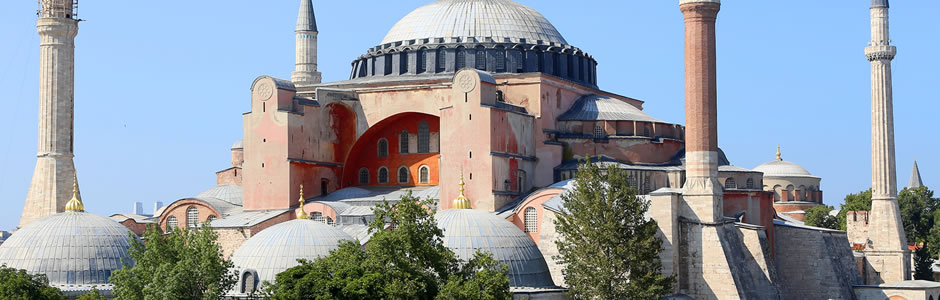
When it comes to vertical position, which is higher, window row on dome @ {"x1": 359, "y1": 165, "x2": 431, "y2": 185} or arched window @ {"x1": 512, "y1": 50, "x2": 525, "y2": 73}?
arched window @ {"x1": 512, "y1": 50, "x2": 525, "y2": 73}

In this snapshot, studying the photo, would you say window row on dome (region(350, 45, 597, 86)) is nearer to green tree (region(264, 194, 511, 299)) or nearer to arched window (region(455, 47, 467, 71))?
arched window (region(455, 47, 467, 71))

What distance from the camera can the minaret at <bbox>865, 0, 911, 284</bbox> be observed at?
4059 cm

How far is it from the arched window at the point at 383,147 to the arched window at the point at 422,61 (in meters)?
2.28

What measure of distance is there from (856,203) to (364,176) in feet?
73.8

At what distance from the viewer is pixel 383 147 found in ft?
125

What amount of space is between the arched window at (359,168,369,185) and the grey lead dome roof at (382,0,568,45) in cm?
418

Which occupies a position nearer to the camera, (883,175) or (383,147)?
(383,147)

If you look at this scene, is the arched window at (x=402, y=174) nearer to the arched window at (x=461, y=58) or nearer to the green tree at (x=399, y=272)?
the arched window at (x=461, y=58)

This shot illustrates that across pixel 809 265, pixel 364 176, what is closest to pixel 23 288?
pixel 364 176

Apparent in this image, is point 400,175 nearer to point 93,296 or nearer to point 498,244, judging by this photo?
point 498,244

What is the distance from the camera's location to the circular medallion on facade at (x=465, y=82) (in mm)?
33844

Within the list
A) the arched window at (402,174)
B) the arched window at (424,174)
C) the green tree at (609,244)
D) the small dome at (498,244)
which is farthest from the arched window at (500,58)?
the small dome at (498,244)

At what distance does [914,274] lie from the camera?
146 ft

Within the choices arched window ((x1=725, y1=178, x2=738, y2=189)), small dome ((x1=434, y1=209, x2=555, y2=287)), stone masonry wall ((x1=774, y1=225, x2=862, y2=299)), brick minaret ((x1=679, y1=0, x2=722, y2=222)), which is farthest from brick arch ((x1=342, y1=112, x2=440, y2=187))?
stone masonry wall ((x1=774, y1=225, x2=862, y2=299))
